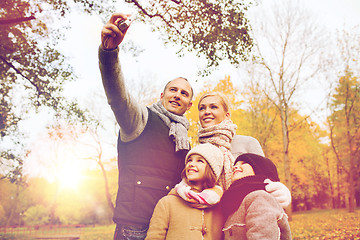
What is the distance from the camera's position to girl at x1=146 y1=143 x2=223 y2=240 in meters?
2.12

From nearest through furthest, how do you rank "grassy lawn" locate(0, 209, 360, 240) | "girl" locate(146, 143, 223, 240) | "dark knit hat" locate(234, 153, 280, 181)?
"girl" locate(146, 143, 223, 240)
"dark knit hat" locate(234, 153, 280, 181)
"grassy lawn" locate(0, 209, 360, 240)

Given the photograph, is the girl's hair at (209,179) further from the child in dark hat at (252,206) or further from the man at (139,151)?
the man at (139,151)

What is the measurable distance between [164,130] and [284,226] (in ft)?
4.57

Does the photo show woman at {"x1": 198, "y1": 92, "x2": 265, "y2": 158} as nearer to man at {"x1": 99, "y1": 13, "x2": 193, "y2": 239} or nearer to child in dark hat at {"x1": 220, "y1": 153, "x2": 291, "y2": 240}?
man at {"x1": 99, "y1": 13, "x2": 193, "y2": 239}

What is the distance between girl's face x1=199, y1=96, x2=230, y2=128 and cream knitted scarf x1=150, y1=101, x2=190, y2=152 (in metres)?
0.23

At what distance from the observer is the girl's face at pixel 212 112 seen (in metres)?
2.94

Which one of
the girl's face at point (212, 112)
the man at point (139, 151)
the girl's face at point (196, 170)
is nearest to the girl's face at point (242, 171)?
the girl's face at point (196, 170)

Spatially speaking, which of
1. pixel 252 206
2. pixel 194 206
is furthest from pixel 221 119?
pixel 252 206

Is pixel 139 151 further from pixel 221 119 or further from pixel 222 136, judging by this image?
pixel 221 119

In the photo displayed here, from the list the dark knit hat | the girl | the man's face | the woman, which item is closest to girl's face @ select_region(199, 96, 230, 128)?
the woman

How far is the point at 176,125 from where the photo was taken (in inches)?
108

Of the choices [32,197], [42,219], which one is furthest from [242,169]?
[32,197]

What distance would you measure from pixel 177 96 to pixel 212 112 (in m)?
0.45

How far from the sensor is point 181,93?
2938mm
